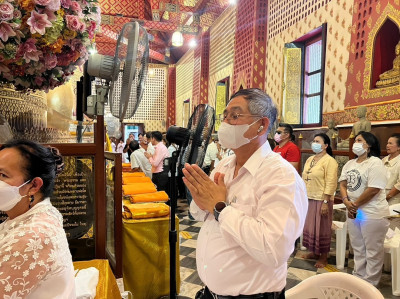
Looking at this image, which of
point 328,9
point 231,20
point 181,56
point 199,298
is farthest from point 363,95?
point 181,56

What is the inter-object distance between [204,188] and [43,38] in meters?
0.97

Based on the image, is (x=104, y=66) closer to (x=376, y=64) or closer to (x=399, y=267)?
(x=399, y=267)

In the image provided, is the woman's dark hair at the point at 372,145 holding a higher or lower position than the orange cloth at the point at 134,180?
higher

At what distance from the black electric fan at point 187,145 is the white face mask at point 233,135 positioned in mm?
864

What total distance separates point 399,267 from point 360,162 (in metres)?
1.00

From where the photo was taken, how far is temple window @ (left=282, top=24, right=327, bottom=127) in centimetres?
602

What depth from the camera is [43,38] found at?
139cm

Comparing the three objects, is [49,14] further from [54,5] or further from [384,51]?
[384,51]

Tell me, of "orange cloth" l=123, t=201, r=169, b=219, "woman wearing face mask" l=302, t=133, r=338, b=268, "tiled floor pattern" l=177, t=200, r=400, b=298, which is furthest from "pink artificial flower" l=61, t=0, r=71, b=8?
"woman wearing face mask" l=302, t=133, r=338, b=268

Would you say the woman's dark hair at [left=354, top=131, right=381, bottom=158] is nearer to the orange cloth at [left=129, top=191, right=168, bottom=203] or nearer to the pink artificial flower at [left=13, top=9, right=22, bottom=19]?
the orange cloth at [left=129, top=191, right=168, bottom=203]

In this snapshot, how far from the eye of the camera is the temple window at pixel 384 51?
4.26 metres

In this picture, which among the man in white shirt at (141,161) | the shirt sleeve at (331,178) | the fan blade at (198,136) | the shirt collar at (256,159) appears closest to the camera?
the shirt collar at (256,159)

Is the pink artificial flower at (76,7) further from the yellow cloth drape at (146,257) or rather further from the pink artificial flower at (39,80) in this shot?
the yellow cloth drape at (146,257)

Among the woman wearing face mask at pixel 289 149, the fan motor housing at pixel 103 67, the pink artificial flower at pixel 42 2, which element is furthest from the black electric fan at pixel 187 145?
the woman wearing face mask at pixel 289 149
